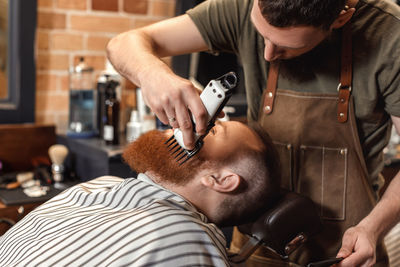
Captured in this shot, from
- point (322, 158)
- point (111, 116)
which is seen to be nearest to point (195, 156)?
point (322, 158)

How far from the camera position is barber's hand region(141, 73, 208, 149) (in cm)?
124

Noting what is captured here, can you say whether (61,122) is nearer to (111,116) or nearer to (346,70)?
(111,116)

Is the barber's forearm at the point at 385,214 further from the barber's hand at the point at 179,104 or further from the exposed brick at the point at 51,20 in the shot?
the exposed brick at the point at 51,20

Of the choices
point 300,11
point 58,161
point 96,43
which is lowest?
point 58,161

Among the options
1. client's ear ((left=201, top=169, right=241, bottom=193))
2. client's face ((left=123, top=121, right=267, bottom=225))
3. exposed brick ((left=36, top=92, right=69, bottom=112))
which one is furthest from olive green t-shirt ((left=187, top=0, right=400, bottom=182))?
exposed brick ((left=36, top=92, right=69, bottom=112))

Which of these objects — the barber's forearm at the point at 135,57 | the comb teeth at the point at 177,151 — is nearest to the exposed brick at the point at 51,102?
the barber's forearm at the point at 135,57

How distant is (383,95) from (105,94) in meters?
1.51

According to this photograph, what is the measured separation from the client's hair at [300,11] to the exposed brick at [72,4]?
169cm

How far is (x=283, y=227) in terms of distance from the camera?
1.50 meters

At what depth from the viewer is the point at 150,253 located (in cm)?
124

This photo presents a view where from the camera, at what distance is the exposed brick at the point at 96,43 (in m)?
2.84

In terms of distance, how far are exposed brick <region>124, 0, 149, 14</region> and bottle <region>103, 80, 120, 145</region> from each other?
60 centimetres

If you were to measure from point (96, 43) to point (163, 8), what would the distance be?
517 mm

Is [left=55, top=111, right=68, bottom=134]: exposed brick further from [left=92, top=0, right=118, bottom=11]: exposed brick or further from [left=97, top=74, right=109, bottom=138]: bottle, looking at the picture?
[left=92, top=0, right=118, bottom=11]: exposed brick
